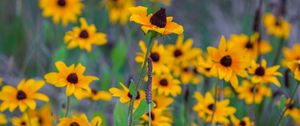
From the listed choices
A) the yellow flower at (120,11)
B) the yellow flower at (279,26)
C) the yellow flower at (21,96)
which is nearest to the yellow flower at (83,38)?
the yellow flower at (21,96)

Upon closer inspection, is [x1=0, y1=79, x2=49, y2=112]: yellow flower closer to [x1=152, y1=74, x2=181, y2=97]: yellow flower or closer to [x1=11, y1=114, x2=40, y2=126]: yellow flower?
[x1=11, y1=114, x2=40, y2=126]: yellow flower

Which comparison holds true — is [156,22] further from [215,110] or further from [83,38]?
[83,38]

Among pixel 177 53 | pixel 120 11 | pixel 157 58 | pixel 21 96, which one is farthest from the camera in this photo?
pixel 120 11

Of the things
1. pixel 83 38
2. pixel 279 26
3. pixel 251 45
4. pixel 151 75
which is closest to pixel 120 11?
pixel 279 26

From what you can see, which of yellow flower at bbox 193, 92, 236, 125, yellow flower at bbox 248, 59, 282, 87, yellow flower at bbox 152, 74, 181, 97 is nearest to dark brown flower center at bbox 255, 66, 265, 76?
yellow flower at bbox 248, 59, 282, 87

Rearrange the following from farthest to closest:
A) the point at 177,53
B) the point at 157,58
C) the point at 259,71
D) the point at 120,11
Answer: the point at 120,11 → the point at 177,53 → the point at 157,58 → the point at 259,71

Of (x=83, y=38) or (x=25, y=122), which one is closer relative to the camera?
(x=25, y=122)
